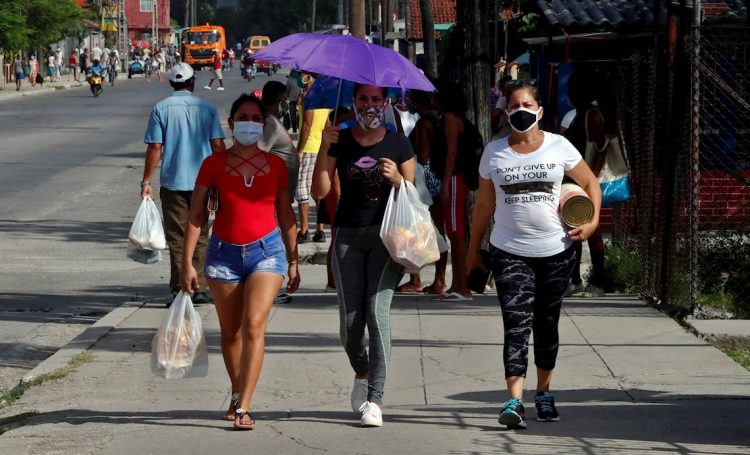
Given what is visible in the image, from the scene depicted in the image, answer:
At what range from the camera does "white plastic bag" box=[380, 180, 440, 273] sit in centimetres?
673

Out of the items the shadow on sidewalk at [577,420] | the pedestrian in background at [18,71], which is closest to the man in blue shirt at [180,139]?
the shadow on sidewalk at [577,420]

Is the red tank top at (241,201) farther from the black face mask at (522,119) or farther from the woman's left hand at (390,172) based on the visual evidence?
the black face mask at (522,119)

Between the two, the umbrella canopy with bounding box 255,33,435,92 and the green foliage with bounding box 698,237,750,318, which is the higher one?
the umbrella canopy with bounding box 255,33,435,92

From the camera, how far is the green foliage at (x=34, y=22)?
177 feet

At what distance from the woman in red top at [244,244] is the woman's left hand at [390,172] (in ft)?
1.59

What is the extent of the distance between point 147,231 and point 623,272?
451 centimetres

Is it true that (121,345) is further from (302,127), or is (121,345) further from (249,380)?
(302,127)

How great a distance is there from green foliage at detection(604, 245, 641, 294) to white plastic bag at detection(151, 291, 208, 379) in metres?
5.92

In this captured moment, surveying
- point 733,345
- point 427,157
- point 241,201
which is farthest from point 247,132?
point 427,157

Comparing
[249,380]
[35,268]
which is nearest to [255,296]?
[249,380]

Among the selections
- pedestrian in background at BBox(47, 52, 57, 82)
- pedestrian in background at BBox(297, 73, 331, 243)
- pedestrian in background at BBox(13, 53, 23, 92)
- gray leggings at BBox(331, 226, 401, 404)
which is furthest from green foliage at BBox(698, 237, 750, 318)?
pedestrian in background at BBox(47, 52, 57, 82)

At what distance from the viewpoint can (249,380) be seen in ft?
22.2

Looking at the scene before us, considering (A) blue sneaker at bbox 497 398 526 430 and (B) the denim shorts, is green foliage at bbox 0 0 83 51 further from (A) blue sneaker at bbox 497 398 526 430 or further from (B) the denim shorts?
(A) blue sneaker at bbox 497 398 526 430

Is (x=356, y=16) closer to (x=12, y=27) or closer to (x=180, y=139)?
(x=180, y=139)
